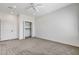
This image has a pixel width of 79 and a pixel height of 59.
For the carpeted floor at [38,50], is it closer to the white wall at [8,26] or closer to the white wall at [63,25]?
the white wall at [63,25]

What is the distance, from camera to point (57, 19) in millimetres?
4391

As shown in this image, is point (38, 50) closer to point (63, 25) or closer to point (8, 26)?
point (63, 25)

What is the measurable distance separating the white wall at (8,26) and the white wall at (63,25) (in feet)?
8.76

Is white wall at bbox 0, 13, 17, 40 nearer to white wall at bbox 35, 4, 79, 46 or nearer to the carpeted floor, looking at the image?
the carpeted floor

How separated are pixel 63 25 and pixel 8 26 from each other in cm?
439

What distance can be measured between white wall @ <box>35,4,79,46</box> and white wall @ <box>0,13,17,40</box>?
2669 mm

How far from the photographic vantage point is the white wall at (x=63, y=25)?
10.8ft

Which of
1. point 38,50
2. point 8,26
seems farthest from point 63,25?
point 8,26

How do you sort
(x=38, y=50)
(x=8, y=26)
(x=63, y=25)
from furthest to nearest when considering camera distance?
(x=8, y=26)
(x=63, y=25)
(x=38, y=50)

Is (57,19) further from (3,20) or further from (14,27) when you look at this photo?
(3,20)

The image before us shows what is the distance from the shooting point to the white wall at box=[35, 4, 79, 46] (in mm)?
3280

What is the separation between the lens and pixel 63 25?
3926 mm

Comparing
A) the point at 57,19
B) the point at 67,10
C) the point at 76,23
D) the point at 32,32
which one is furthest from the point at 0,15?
the point at 76,23

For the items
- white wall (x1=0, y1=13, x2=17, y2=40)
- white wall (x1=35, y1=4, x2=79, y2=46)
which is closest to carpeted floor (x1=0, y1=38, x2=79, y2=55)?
white wall (x1=35, y1=4, x2=79, y2=46)
